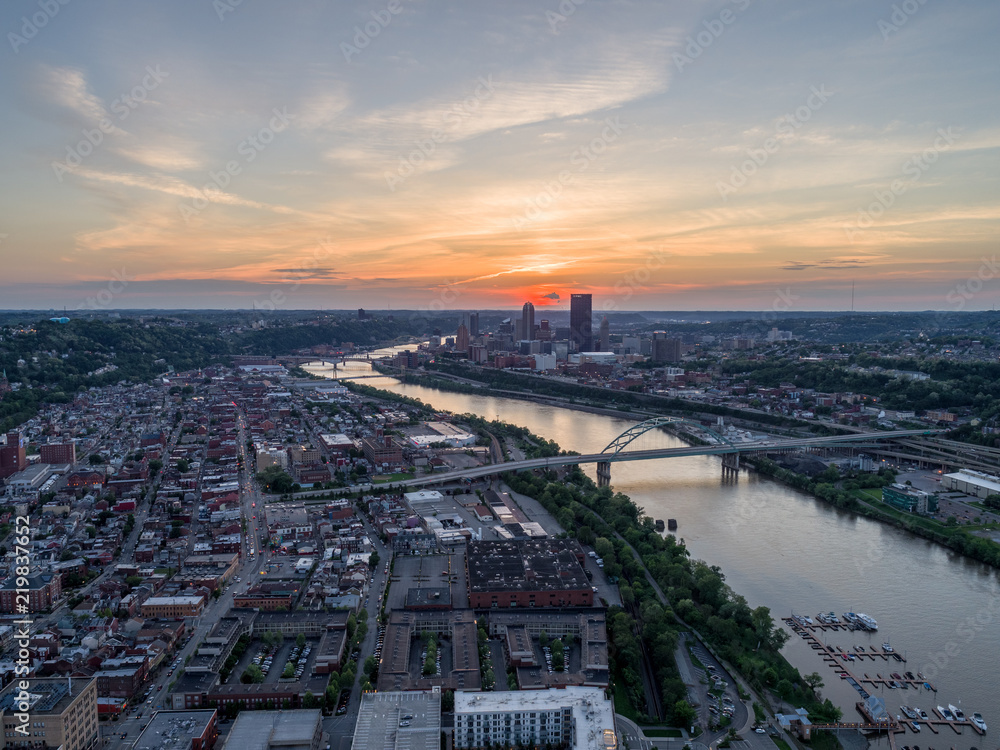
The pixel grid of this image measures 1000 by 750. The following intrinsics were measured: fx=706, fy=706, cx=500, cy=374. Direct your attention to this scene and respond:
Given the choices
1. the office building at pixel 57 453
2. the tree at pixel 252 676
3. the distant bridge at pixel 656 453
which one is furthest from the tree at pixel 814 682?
the office building at pixel 57 453

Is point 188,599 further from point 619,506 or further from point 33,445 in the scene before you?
point 33,445

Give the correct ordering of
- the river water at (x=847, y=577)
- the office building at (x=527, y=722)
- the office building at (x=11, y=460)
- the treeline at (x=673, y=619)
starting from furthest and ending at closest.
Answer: the office building at (x=11, y=460)
the river water at (x=847, y=577)
the treeline at (x=673, y=619)
the office building at (x=527, y=722)

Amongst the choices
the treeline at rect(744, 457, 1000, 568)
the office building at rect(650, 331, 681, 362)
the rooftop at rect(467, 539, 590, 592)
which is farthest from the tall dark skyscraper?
the rooftop at rect(467, 539, 590, 592)

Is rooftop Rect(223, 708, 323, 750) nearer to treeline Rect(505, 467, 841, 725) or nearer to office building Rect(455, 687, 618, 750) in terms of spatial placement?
office building Rect(455, 687, 618, 750)

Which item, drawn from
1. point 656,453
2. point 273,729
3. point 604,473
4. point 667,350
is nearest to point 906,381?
point 656,453

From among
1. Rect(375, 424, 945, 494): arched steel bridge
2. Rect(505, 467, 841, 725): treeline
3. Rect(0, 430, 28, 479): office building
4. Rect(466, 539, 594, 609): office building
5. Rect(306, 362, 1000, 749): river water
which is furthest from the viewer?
Rect(375, 424, 945, 494): arched steel bridge

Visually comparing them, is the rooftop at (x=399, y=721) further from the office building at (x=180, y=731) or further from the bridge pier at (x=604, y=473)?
the bridge pier at (x=604, y=473)

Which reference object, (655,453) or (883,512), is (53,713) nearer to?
(883,512)
